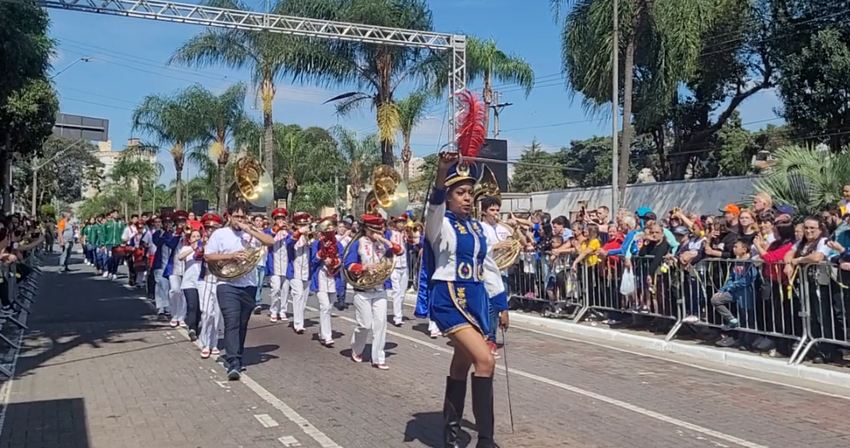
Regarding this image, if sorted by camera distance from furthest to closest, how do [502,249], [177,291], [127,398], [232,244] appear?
[177,291] < [502,249] < [232,244] < [127,398]

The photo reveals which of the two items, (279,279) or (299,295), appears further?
(279,279)

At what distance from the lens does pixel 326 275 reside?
12242 mm

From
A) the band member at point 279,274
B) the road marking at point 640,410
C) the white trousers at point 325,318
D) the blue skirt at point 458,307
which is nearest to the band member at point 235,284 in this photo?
the white trousers at point 325,318

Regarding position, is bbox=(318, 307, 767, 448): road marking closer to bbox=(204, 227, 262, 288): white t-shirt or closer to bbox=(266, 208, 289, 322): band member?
bbox=(204, 227, 262, 288): white t-shirt

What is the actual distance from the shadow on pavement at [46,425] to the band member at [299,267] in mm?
5377

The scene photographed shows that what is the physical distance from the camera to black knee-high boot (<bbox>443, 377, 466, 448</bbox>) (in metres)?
6.10

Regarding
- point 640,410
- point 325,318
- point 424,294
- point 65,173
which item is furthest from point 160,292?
point 65,173

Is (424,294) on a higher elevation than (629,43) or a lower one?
lower

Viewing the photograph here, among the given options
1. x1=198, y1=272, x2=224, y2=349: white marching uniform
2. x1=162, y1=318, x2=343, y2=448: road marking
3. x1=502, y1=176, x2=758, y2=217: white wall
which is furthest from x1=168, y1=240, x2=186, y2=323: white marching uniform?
x1=502, y1=176, x2=758, y2=217: white wall

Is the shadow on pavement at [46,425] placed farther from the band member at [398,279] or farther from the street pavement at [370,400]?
the band member at [398,279]

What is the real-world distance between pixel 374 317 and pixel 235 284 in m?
1.70

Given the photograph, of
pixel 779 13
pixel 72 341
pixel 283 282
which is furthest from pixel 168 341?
pixel 779 13

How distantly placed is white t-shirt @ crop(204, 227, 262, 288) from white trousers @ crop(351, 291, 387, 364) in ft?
4.19

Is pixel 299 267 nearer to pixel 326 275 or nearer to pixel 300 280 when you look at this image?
pixel 300 280
